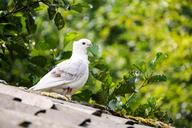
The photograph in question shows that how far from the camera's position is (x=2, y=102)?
347cm

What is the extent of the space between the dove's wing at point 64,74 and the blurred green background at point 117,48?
64 centimetres

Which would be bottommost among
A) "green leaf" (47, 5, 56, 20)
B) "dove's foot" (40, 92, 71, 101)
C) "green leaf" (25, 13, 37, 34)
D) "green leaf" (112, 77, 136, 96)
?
"dove's foot" (40, 92, 71, 101)

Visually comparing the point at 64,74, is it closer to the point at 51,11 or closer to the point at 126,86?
the point at 126,86

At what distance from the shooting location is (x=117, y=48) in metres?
17.8

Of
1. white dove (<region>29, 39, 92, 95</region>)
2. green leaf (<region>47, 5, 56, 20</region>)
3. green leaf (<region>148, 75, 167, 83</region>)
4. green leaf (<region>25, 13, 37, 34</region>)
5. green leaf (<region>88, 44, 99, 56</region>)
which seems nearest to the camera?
white dove (<region>29, 39, 92, 95</region>)

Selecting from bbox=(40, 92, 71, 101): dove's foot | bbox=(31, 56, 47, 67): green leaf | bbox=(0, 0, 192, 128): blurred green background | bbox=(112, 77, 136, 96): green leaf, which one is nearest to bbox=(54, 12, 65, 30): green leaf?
bbox=(0, 0, 192, 128): blurred green background

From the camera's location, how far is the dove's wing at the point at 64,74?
4492 millimetres

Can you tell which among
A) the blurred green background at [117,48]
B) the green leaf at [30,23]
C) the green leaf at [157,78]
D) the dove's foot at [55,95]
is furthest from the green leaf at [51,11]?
the dove's foot at [55,95]

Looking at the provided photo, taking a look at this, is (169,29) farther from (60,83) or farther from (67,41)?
(60,83)

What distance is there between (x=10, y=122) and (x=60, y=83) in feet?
5.19

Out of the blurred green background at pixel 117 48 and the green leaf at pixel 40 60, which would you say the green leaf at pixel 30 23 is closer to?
the blurred green background at pixel 117 48

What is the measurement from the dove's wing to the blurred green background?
64 centimetres

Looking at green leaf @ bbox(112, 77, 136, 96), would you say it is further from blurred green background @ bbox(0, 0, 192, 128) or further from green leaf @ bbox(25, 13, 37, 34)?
green leaf @ bbox(25, 13, 37, 34)

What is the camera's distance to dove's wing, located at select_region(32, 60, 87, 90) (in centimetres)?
449
